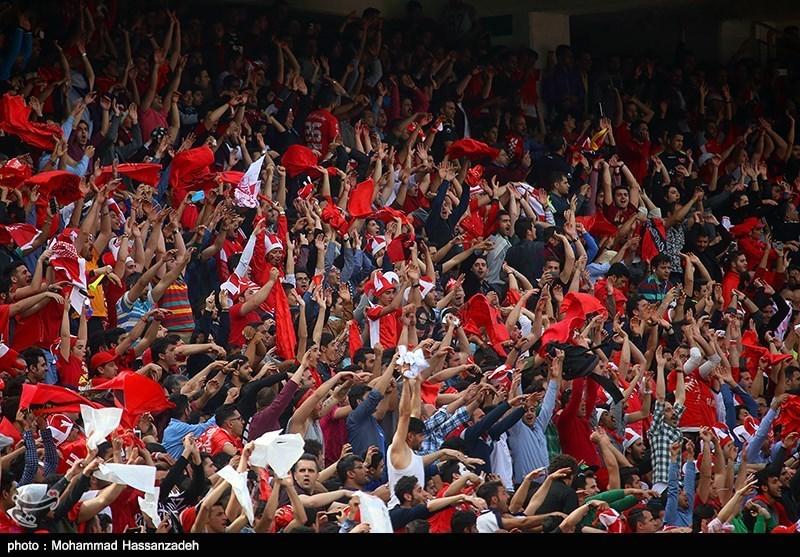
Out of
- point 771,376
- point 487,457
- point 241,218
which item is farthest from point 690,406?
point 241,218

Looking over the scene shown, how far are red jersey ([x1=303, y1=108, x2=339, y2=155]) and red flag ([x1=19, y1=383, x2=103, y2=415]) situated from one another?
563 centimetres

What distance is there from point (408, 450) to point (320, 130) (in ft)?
19.4

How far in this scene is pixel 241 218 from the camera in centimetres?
1194

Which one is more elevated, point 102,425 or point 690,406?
point 102,425

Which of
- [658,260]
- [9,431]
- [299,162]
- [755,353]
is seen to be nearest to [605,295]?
[658,260]

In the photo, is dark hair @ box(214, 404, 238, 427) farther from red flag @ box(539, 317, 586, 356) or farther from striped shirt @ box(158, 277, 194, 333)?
red flag @ box(539, 317, 586, 356)

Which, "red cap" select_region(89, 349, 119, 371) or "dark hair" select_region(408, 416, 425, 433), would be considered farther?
"red cap" select_region(89, 349, 119, 371)

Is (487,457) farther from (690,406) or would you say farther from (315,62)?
(315,62)

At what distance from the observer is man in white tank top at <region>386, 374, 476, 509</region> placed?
8.75 metres

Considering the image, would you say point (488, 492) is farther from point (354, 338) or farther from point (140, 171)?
point (140, 171)

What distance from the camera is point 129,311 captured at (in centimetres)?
1086

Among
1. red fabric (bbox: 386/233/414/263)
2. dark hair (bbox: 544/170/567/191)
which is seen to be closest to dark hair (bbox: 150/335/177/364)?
red fabric (bbox: 386/233/414/263)

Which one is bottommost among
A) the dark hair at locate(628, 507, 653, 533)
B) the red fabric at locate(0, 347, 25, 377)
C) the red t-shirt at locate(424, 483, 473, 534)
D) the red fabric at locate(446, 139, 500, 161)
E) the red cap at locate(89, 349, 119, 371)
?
the dark hair at locate(628, 507, 653, 533)

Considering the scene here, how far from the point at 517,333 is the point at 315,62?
4.28 meters
